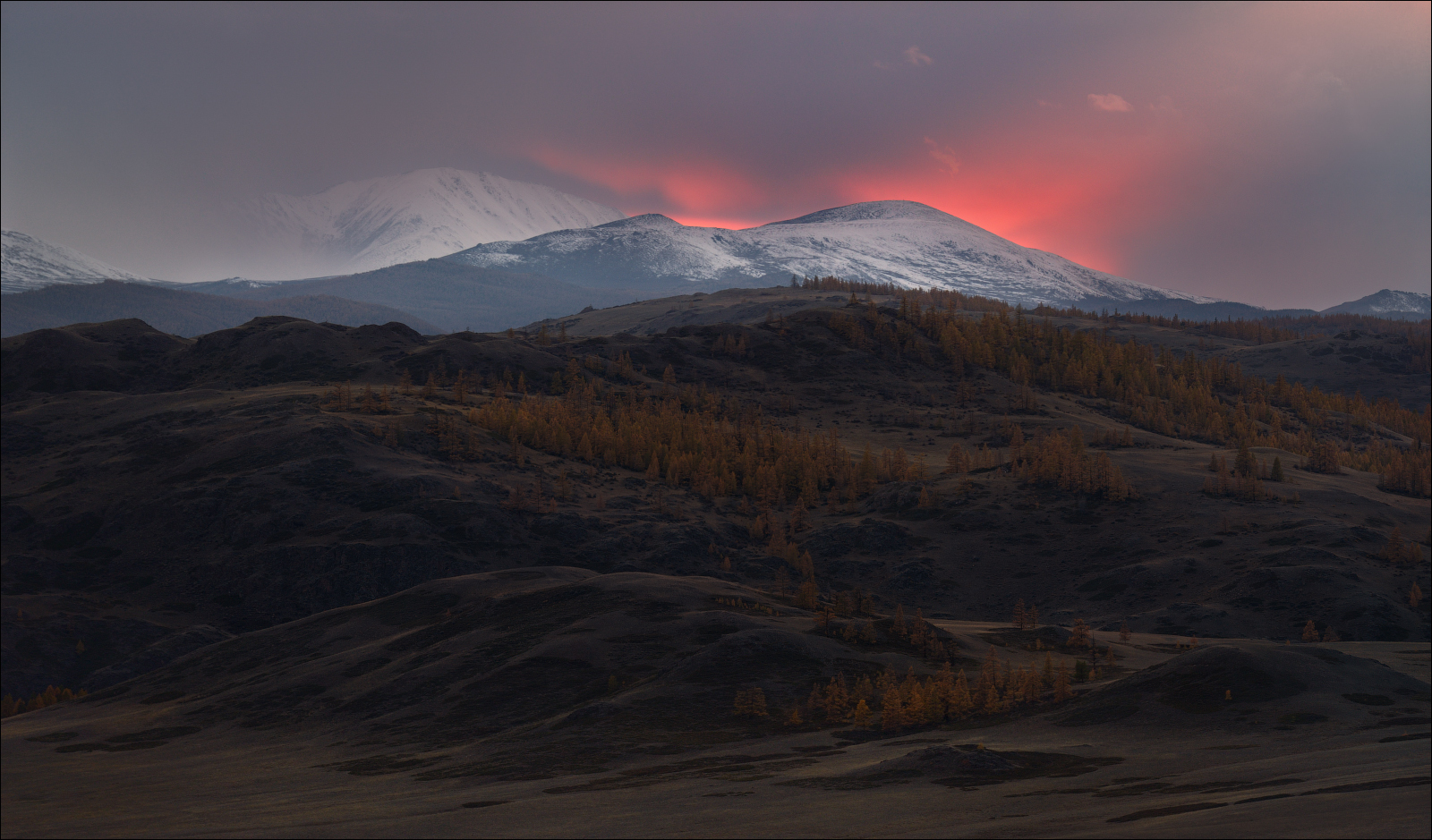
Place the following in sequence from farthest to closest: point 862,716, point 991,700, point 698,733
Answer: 1. point 991,700
2. point 862,716
3. point 698,733

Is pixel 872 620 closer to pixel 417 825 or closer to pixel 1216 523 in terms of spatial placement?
pixel 417 825

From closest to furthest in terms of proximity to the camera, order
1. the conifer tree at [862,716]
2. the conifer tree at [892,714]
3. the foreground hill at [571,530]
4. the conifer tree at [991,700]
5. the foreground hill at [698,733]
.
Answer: the foreground hill at [698,733]
the conifer tree at [892,714]
the conifer tree at [862,716]
the conifer tree at [991,700]
the foreground hill at [571,530]

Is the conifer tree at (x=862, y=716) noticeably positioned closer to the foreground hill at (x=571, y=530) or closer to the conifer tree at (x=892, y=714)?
the conifer tree at (x=892, y=714)

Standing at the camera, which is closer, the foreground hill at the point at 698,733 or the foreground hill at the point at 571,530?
the foreground hill at the point at 698,733

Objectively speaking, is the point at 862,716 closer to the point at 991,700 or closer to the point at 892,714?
the point at 892,714

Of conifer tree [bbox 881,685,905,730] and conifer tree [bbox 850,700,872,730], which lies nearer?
conifer tree [bbox 881,685,905,730]

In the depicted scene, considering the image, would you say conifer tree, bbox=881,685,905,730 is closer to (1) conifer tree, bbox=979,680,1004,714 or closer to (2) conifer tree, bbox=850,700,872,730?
(2) conifer tree, bbox=850,700,872,730

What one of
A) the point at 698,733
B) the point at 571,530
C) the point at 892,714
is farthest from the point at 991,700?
the point at 571,530

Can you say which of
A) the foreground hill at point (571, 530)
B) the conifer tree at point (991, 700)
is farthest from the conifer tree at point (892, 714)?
the foreground hill at point (571, 530)

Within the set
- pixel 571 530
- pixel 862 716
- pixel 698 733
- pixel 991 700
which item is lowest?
pixel 698 733

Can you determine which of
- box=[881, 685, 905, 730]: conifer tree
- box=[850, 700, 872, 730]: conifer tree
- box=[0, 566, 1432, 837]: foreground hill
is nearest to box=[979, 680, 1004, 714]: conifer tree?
box=[0, 566, 1432, 837]: foreground hill

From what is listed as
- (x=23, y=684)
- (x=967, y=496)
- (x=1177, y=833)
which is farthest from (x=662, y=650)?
(x=967, y=496)

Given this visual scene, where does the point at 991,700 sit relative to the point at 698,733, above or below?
above

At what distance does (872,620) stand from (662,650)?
19648 millimetres
